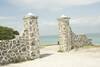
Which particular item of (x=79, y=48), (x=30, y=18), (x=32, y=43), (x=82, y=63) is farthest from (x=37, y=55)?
(x=79, y=48)

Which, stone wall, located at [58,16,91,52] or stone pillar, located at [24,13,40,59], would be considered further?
stone wall, located at [58,16,91,52]

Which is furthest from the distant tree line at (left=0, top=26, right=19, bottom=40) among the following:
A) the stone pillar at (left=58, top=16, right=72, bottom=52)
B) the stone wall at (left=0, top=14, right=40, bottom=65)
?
the stone pillar at (left=58, top=16, right=72, bottom=52)

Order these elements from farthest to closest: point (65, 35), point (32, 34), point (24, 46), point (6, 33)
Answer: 1. point (65, 35)
2. point (6, 33)
3. point (32, 34)
4. point (24, 46)

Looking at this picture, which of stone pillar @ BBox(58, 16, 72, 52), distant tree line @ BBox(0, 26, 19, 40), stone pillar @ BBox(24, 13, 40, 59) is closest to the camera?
stone pillar @ BBox(24, 13, 40, 59)

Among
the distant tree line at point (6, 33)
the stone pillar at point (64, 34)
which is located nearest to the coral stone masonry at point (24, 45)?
the distant tree line at point (6, 33)

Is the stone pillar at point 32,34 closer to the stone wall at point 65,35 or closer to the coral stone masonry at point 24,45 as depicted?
the coral stone masonry at point 24,45

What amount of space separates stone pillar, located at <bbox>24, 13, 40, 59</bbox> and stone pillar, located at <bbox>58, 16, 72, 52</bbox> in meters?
3.91

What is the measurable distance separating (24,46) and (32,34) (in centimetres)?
104

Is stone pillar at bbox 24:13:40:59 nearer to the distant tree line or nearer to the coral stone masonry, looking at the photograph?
the coral stone masonry

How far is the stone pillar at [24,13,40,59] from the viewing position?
19562 millimetres

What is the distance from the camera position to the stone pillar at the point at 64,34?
76.8 feet

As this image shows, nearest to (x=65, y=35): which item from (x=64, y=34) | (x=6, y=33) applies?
(x=64, y=34)

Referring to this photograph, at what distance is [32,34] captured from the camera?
19812 mm

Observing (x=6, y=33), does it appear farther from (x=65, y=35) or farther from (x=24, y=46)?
(x=65, y=35)
